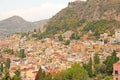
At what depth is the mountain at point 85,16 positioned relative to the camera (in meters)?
120

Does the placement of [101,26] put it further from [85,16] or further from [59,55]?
[59,55]

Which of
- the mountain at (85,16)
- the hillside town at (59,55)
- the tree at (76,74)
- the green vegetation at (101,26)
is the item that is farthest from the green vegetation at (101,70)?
the mountain at (85,16)

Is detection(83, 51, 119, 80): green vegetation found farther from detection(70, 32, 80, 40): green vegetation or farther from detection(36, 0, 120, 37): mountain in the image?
detection(36, 0, 120, 37): mountain

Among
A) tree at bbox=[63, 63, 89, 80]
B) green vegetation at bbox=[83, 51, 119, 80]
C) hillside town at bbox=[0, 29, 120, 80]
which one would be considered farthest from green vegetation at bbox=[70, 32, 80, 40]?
tree at bbox=[63, 63, 89, 80]

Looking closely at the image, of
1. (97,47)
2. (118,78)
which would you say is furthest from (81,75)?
(97,47)

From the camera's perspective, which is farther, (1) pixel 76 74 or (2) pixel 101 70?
(2) pixel 101 70

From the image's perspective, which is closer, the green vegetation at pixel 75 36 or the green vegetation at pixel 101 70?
the green vegetation at pixel 101 70

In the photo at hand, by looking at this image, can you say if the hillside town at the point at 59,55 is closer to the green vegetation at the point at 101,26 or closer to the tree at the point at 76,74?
the green vegetation at the point at 101,26

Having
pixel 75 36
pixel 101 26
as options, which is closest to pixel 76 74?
pixel 75 36

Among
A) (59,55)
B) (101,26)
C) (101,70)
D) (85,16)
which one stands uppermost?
(85,16)

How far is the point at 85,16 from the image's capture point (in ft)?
419

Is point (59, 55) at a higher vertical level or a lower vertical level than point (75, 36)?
lower

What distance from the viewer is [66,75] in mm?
40656

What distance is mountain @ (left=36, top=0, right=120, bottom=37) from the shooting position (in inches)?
4717
